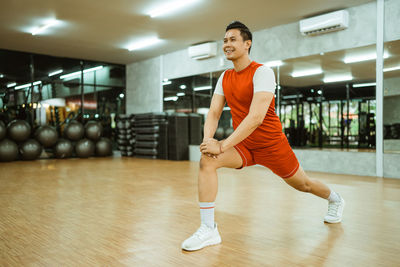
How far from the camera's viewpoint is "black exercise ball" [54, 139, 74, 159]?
929 centimetres

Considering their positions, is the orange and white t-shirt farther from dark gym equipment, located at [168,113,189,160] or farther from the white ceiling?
dark gym equipment, located at [168,113,189,160]

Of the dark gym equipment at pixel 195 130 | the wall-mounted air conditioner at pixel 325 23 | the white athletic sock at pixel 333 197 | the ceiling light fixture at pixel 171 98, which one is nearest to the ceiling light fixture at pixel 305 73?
the wall-mounted air conditioner at pixel 325 23

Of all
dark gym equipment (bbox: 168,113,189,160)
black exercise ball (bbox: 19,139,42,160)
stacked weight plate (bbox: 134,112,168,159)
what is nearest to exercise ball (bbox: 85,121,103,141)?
stacked weight plate (bbox: 134,112,168,159)

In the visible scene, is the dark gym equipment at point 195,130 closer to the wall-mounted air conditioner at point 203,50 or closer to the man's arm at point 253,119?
the wall-mounted air conditioner at point 203,50

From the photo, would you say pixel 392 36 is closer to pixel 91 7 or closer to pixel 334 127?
pixel 334 127

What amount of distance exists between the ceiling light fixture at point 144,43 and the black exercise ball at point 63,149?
303cm

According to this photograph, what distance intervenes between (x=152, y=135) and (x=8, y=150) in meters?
3.42

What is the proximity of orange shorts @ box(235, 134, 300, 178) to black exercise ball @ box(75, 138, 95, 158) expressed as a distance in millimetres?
8107

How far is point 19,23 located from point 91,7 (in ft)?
6.23

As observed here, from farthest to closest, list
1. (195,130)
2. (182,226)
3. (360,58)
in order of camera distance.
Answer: (195,130) → (360,58) → (182,226)

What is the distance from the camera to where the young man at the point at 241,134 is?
2027 millimetres

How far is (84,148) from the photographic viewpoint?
9625 millimetres

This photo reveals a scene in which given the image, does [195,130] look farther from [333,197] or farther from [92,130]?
[333,197]

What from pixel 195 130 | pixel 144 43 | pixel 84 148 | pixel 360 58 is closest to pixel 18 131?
pixel 84 148
